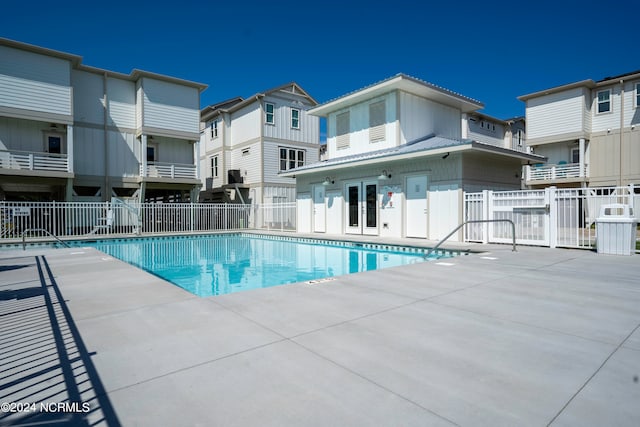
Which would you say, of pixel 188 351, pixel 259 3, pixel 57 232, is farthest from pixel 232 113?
pixel 188 351

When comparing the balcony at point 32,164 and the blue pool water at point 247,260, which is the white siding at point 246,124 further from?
the balcony at point 32,164

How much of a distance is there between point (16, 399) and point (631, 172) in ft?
79.9

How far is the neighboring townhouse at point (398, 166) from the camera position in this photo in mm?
11250

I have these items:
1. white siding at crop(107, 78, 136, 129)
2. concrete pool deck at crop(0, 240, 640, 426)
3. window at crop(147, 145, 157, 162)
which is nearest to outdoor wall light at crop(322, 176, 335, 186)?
window at crop(147, 145, 157, 162)

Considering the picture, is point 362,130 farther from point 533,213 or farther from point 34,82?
point 34,82

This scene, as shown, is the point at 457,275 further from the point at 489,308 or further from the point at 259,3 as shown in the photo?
the point at 259,3

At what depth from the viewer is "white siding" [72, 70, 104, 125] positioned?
17609mm

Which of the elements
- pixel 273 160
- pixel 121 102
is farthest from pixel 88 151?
pixel 273 160

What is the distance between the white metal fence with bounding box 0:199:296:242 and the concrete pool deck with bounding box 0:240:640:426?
1095 cm

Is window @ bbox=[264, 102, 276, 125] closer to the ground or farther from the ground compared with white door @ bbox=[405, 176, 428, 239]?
farther from the ground

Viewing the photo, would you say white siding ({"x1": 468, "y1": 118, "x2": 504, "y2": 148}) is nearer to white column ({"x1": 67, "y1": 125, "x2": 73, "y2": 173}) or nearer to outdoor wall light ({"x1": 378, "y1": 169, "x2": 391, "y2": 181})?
outdoor wall light ({"x1": 378, "y1": 169, "x2": 391, "y2": 181})

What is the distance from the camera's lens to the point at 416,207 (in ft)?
39.8

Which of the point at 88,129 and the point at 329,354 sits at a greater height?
the point at 88,129

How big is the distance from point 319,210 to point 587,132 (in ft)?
52.0
